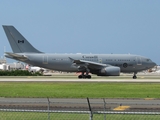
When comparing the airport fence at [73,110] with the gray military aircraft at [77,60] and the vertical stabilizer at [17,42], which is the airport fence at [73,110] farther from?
the vertical stabilizer at [17,42]

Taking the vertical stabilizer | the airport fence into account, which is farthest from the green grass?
the vertical stabilizer

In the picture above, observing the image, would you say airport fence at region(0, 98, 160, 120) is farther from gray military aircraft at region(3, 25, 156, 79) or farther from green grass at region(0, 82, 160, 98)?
gray military aircraft at region(3, 25, 156, 79)

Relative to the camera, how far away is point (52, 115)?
14.7m

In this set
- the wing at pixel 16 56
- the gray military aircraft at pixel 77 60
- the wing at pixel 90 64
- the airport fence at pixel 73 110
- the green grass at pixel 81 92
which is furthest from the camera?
the gray military aircraft at pixel 77 60

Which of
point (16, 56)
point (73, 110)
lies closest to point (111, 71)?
point (16, 56)

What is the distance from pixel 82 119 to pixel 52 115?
60.9 inches

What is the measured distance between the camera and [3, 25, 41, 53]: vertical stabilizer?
183 feet

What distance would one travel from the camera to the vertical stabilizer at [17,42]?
5570 cm

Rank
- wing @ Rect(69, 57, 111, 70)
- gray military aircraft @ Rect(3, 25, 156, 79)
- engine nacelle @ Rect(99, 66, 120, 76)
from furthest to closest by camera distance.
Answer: gray military aircraft @ Rect(3, 25, 156, 79) < wing @ Rect(69, 57, 111, 70) < engine nacelle @ Rect(99, 66, 120, 76)

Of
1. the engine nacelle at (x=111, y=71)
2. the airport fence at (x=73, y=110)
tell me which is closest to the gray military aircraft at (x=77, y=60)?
the engine nacelle at (x=111, y=71)

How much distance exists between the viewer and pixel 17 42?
55812 mm

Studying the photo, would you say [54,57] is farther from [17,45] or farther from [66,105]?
[66,105]

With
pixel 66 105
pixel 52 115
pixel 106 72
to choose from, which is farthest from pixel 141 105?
pixel 106 72

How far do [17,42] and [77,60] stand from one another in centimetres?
972
